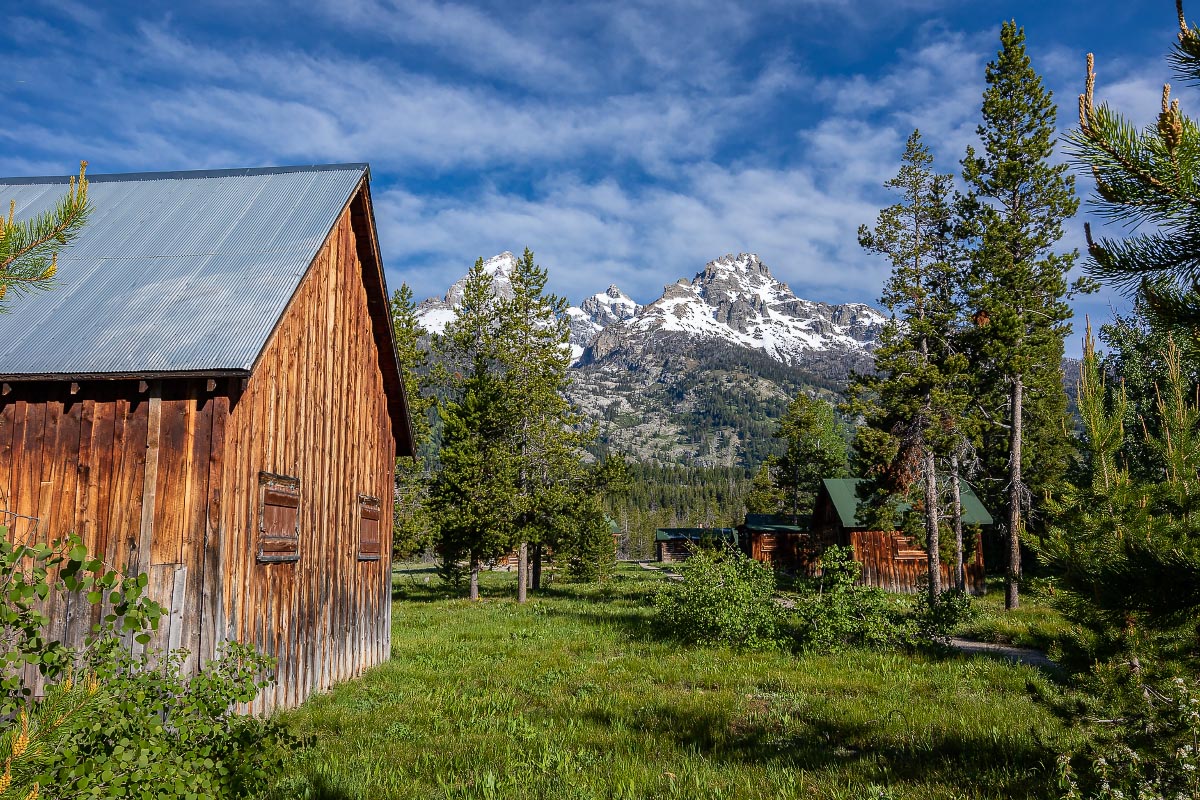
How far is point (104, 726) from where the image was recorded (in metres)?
4.98

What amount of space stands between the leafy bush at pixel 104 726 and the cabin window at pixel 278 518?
4088 mm

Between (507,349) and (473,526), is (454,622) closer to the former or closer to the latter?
(473,526)

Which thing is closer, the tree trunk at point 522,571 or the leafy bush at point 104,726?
the leafy bush at point 104,726

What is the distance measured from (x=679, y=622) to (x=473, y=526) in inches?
645

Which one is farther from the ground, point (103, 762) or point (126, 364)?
point (126, 364)

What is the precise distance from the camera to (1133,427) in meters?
48.2

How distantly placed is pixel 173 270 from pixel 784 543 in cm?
5469

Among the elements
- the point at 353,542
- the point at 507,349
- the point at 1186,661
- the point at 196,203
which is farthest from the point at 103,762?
the point at 507,349

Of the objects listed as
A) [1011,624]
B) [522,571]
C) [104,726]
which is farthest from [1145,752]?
[522,571]

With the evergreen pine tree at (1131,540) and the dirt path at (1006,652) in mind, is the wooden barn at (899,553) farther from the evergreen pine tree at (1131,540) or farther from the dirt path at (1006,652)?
the evergreen pine tree at (1131,540)

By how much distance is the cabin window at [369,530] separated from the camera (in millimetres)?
14953

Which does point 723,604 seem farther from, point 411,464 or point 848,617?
point 411,464

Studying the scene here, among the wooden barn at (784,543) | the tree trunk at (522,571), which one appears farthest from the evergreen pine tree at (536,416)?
the wooden barn at (784,543)

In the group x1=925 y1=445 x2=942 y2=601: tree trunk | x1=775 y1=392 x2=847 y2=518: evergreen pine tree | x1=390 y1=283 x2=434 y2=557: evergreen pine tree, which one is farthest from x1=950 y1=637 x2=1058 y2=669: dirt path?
x1=775 y1=392 x2=847 y2=518: evergreen pine tree
